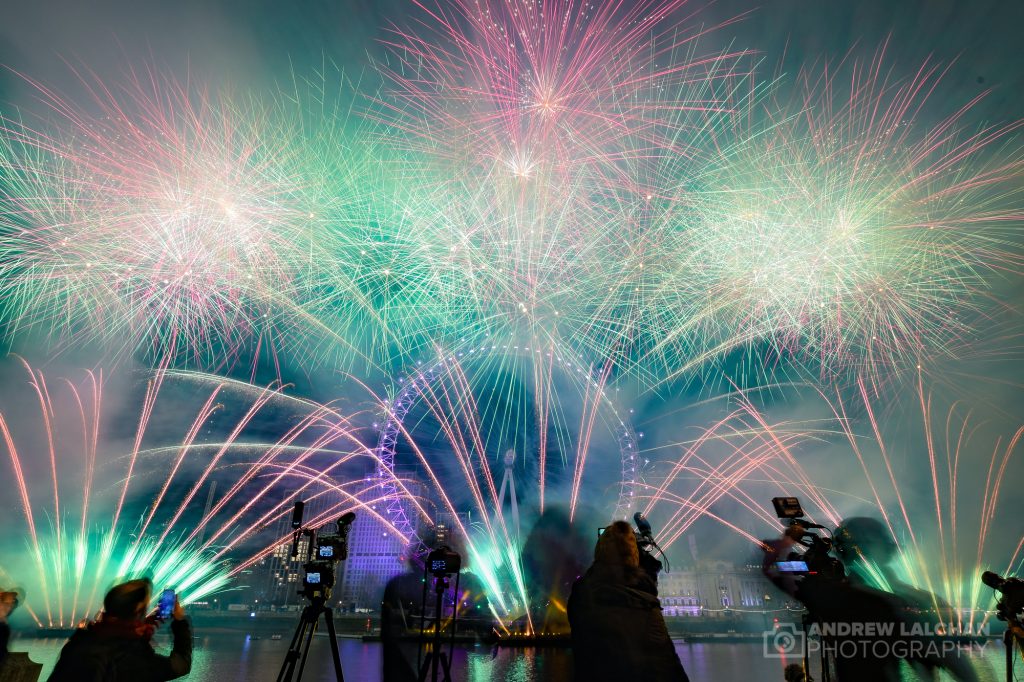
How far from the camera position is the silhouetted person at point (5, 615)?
552 cm

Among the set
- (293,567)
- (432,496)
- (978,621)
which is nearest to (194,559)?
(432,496)

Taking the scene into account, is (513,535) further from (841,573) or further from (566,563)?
(841,573)

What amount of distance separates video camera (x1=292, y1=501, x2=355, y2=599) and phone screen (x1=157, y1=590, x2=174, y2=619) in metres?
2.29

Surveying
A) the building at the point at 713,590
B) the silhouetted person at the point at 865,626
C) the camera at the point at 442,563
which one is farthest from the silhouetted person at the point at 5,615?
the building at the point at 713,590

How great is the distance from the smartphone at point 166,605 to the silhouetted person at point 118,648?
0.38m

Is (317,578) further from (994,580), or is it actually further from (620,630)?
(994,580)

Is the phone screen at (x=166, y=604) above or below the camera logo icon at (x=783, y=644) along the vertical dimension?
above

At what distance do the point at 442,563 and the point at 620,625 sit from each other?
19.1 ft

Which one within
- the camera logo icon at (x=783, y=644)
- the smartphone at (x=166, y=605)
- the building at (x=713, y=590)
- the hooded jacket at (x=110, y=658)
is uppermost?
the smartphone at (x=166, y=605)

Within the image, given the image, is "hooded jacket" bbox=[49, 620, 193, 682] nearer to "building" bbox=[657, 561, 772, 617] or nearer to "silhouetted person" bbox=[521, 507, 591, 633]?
"silhouetted person" bbox=[521, 507, 591, 633]

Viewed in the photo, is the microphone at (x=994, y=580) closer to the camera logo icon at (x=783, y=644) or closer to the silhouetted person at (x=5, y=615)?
the camera logo icon at (x=783, y=644)

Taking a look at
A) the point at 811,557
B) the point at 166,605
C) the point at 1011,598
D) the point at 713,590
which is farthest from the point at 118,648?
the point at 713,590

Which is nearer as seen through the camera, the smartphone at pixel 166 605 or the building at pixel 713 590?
the smartphone at pixel 166 605

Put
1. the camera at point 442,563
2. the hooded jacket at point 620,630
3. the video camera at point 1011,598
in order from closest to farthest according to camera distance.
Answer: the hooded jacket at point 620,630 → the video camera at point 1011,598 → the camera at point 442,563
